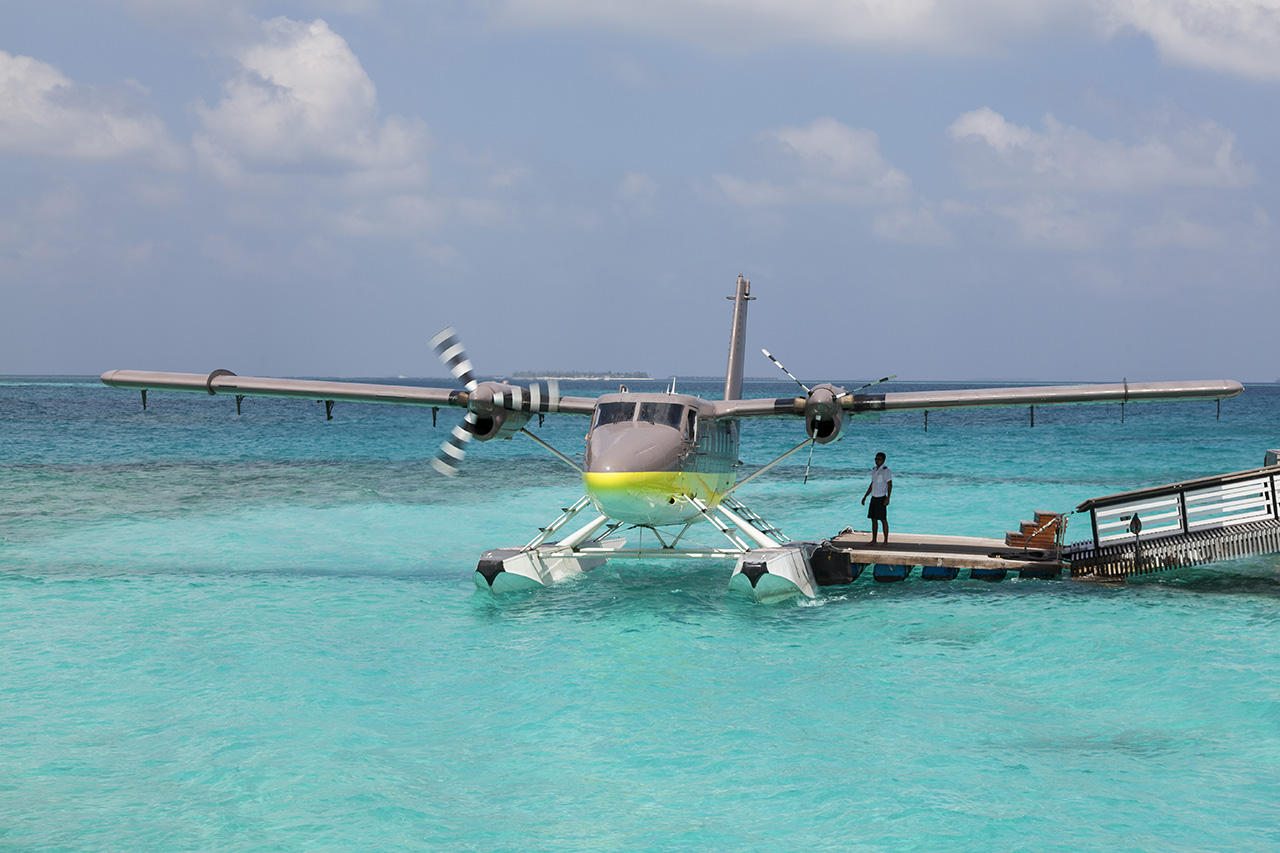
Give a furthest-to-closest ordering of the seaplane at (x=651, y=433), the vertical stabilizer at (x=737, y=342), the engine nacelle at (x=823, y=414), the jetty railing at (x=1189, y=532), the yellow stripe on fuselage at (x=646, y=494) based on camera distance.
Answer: the vertical stabilizer at (x=737, y=342) → the jetty railing at (x=1189, y=532) → the engine nacelle at (x=823, y=414) → the seaplane at (x=651, y=433) → the yellow stripe on fuselage at (x=646, y=494)

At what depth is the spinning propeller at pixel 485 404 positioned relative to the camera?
16328mm

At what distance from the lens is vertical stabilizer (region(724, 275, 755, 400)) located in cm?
2097


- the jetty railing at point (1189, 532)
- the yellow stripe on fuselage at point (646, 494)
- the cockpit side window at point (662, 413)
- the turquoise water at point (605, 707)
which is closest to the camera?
the turquoise water at point (605, 707)

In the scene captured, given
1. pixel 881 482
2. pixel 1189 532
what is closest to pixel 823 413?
pixel 881 482

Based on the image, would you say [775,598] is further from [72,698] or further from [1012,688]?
[72,698]

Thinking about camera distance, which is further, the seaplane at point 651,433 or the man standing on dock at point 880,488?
the man standing on dock at point 880,488

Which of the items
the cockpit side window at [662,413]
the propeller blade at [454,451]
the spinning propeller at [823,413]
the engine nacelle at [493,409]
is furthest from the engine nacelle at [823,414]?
the propeller blade at [454,451]

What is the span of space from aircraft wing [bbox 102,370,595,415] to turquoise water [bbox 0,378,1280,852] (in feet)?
10.7

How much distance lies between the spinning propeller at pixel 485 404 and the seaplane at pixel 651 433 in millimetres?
21

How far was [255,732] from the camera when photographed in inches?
385

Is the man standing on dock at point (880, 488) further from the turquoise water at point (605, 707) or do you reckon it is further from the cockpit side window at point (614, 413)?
the cockpit side window at point (614, 413)

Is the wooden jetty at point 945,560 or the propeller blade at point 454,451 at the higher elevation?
the propeller blade at point 454,451

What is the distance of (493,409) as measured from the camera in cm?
1664

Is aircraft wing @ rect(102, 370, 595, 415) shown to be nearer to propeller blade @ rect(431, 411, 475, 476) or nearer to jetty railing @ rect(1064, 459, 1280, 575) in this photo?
propeller blade @ rect(431, 411, 475, 476)
